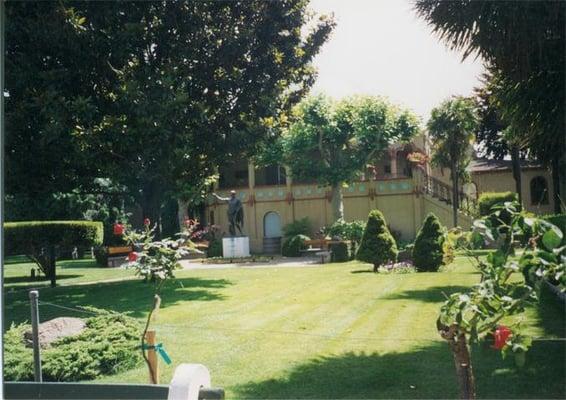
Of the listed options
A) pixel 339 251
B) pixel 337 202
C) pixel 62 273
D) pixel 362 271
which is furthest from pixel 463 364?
pixel 337 202

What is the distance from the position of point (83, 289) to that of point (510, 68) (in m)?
7.79

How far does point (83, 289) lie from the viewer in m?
9.23

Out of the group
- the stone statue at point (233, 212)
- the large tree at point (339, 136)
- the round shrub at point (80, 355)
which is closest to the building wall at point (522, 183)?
the large tree at point (339, 136)

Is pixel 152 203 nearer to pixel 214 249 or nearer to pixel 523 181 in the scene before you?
pixel 523 181

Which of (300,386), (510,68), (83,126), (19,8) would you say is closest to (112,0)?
(19,8)

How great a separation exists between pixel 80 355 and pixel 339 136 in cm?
1390

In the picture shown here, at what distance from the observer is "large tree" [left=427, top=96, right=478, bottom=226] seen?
39.4ft

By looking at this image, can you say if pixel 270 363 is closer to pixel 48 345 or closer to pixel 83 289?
pixel 48 345

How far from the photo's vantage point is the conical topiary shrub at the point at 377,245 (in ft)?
40.4

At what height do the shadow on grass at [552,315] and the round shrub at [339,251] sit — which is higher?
the round shrub at [339,251]

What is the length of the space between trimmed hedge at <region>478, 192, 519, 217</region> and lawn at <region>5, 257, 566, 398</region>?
4.40 ft

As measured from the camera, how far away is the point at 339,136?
1811 cm

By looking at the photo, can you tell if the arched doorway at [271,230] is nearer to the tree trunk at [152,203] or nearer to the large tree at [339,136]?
the large tree at [339,136]

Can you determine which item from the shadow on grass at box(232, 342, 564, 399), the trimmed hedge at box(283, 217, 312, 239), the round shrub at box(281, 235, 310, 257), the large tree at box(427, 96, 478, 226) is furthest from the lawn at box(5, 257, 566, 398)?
the trimmed hedge at box(283, 217, 312, 239)
